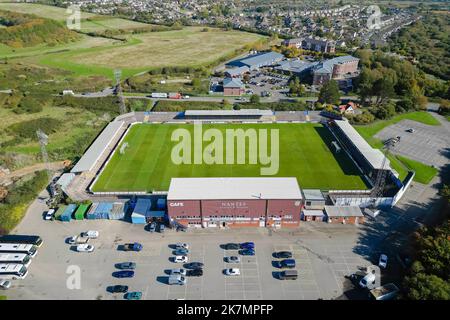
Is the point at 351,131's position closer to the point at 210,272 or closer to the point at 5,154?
the point at 210,272

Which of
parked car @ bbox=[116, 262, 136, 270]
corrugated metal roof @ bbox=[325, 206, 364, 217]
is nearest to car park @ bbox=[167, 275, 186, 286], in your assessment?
parked car @ bbox=[116, 262, 136, 270]

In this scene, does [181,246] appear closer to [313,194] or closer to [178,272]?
[178,272]

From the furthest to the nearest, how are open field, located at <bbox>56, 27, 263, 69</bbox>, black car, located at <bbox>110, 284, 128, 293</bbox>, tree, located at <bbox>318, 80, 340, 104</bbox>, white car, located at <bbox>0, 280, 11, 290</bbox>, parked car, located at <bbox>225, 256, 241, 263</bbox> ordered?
open field, located at <bbox>56, 27, 263, 69</bbox>
tree, located at <bbox>318, 80, 340, 104</bbox>
parked car, located at <bbox>225, 256, 241, 263</bbox>
white car, located at <bbox>0, 280, 11, 290</bbox>
black car, located at <bbox>110, 284, 128, 293</bbox>

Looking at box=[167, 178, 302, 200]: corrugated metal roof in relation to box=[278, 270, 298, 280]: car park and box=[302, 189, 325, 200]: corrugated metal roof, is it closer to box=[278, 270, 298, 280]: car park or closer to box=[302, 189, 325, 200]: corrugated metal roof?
box=[302, 189, 325, 200]: corrugated metal roof

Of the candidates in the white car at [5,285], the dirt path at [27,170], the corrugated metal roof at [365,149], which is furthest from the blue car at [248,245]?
the dirt path at [27,170]

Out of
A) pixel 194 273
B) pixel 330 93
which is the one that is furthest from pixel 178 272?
pixel 330 93

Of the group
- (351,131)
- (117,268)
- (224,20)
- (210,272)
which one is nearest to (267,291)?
(210,272)
